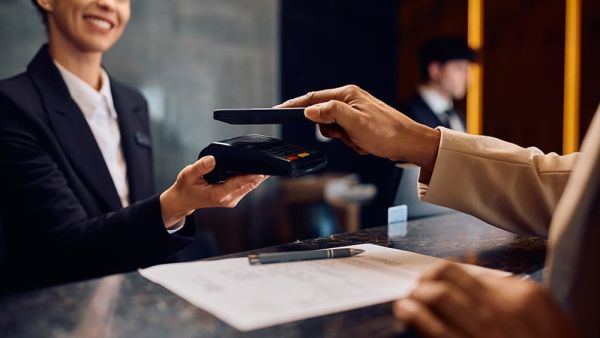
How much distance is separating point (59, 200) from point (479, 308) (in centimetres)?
118

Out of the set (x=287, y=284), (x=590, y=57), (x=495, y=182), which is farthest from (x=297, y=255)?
(x=590, y=57)

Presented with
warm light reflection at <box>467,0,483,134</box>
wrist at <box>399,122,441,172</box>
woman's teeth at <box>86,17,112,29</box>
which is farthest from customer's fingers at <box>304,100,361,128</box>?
warm light reflection at <box>467,0,483,134</box>

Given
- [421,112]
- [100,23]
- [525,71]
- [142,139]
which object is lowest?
[421,112]

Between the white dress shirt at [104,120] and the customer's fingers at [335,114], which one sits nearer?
the customer's fingers at [335,114]

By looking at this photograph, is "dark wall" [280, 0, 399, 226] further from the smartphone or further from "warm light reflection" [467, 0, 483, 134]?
the smartphone

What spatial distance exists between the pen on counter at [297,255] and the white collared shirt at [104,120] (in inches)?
37.0

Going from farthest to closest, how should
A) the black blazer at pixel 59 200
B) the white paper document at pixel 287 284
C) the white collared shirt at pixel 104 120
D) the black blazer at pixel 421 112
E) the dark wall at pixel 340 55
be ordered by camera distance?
the dark wall at pixel 340 55, the black blazer at pixel 421 112, the white collared shirt at pixel 104 120, the black blazer at pixel 59 200, the white paper document at pixel 287 284

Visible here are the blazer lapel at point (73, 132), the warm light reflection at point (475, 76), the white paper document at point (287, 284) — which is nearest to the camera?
the white paper document at point (287, 284)

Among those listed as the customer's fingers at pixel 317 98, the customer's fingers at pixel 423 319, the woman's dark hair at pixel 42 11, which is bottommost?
the customer's fingers at pixel 423 319

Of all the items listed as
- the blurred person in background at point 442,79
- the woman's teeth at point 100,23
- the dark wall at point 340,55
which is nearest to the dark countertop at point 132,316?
the woman's teeth at point 100,23

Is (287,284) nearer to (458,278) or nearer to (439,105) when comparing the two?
(458,278)

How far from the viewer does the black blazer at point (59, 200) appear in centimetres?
125

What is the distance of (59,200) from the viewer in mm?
1415

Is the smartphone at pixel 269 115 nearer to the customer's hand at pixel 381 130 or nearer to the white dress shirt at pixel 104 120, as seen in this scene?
the customer's hand at pixel 381 130
